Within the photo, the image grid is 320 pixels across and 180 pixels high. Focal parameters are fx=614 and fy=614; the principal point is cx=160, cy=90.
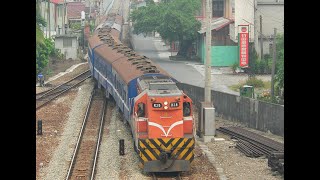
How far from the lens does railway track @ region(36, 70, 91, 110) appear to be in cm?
3359

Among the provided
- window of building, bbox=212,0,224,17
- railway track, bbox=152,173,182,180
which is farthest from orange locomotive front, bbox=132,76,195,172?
window of building, bbox=212,0,224,17

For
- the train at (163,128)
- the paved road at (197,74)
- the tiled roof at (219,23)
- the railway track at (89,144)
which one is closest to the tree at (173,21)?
the tiled roof at (219,23)

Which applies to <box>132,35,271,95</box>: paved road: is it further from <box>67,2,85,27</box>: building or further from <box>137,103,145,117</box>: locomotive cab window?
<box>67,2,85,27</box>: building

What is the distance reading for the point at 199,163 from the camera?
19.7m

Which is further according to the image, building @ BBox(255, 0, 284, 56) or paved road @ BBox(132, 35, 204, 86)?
building @ BBox(255, 0, 284, 56)

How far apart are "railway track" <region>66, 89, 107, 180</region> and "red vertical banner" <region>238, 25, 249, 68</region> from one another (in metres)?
15.9

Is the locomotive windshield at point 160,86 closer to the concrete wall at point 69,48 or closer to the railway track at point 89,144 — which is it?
the railway track at point 89,144

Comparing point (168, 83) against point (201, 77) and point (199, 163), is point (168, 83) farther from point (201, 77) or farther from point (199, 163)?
point (201, 77)

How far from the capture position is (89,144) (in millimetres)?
22969

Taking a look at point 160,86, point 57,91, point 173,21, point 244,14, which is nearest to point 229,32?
point 244,14

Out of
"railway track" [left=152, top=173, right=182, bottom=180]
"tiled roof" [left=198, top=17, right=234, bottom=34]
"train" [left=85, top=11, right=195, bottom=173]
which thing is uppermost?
"tiled roof" [left=198, top=17, right=234, bottom=34]

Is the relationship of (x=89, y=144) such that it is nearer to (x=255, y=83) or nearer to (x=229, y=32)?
(x=255, y=83)

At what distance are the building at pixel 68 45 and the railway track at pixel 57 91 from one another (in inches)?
550

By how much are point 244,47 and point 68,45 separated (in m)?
19.6
